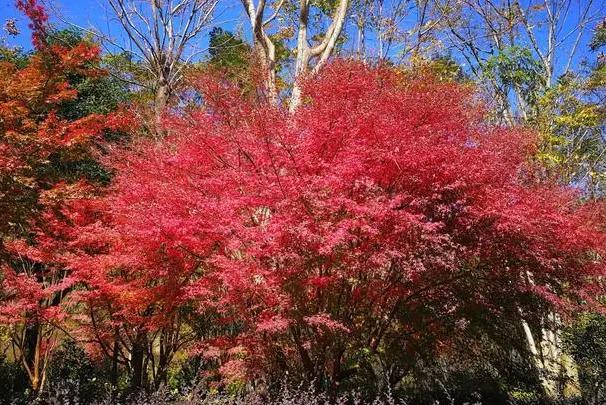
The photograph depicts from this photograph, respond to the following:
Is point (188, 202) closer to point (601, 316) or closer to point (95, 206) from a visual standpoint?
point (95, 206)

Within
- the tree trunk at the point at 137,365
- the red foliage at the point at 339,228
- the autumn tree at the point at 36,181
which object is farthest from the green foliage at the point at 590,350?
the autumn tree at the point at 36,181

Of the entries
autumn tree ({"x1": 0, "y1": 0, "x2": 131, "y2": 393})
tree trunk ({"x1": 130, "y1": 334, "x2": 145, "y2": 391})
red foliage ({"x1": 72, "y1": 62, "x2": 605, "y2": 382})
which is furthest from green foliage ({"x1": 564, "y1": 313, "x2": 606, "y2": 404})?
autumn tree ({"x1": 0, "y1": 0, "x2": 131, "y2": 393})

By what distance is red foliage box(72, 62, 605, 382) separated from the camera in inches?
266

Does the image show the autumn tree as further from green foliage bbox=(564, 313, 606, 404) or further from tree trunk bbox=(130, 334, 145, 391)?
green foliage bbox=(564, 313, 606, 404)

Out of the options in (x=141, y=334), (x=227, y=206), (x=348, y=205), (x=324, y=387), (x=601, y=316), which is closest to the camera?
(x=348, y=205)

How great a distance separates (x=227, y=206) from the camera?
7031mm

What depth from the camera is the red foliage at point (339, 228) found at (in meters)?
6.76

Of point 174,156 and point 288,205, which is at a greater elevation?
point 174,156

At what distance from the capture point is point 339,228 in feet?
20.9

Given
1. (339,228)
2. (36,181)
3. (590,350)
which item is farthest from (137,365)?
(590,350)

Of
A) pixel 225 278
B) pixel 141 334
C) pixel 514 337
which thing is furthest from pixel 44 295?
pixel 514 337

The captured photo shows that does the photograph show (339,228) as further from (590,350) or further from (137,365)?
(137,365)

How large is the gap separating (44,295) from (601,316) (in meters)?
10.7

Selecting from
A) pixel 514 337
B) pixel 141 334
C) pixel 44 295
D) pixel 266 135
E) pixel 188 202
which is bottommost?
pixel 514 337
